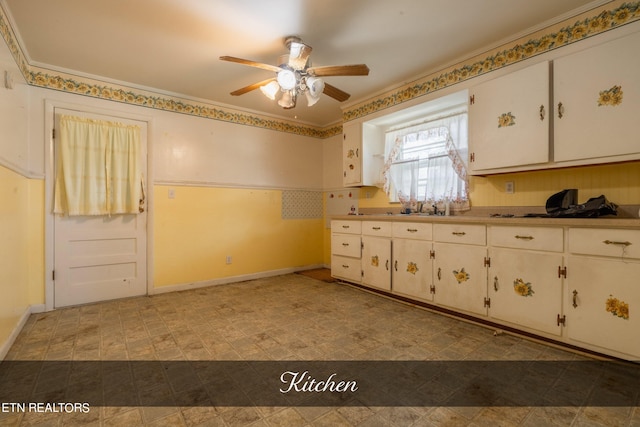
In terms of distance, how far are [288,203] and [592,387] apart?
12.6ft

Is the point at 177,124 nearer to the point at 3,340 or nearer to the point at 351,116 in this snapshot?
the point at 351,116

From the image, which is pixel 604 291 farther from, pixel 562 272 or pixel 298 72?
pixel 298 72

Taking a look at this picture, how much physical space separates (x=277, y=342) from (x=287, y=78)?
205 centimetres

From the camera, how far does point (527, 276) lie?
86.1 inches

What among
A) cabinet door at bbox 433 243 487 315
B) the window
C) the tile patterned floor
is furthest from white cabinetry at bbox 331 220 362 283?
cabinet door at bbox 433 243 487 315

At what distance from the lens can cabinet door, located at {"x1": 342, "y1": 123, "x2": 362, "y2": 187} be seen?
3.91m

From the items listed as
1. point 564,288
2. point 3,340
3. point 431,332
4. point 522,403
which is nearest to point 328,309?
point 431,332

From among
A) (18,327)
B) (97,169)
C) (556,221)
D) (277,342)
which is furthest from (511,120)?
(18,327)

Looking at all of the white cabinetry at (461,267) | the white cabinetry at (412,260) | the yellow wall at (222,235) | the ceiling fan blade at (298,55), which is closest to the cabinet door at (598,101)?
the white cabinetry at (461,267)

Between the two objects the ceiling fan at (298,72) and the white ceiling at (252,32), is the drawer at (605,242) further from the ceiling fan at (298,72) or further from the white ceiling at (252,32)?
the ceiling fan at (298,72)

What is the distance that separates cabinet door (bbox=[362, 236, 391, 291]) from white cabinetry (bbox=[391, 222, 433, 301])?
80 millimetres

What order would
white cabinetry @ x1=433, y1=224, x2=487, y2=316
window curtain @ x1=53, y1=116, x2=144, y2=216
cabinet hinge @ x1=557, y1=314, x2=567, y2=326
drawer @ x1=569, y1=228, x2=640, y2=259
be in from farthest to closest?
1. window curtain @ x1=53, y1=116, x2=144, y2=216
2. white cabinetry @ x1=433, y1=224, x2=487, y2=316
3. cabinet hinge @ x1=557, y1=314, x2=567, y2=326
4. drawer @ x1=569, y1=228, x2=640, y2=259

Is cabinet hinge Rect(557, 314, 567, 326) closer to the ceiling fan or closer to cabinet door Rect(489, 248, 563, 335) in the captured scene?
cabinet door Rect(489, 248, 563, 335)

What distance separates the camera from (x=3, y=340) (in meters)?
1.99
